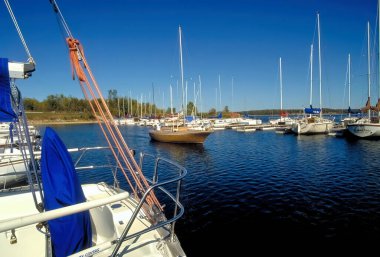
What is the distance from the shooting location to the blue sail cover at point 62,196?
3.36 m

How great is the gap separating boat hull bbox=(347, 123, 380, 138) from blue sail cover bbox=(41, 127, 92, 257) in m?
42.6

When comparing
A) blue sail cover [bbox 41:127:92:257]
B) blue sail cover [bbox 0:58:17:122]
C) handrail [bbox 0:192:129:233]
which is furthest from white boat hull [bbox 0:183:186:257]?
blue sail cover [bbox 0:58:17:122]

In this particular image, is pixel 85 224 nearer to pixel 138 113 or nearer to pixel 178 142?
pixel 178 142

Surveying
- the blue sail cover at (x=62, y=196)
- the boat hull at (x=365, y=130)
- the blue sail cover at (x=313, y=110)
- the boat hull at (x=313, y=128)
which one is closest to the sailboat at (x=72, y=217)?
the blue sail cover at (x=62, y=196)

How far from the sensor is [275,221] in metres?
10.1

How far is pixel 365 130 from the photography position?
36719 millimetres

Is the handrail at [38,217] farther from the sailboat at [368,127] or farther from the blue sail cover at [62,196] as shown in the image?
the sailboat at [368,127]

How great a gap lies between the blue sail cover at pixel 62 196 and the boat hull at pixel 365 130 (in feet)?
140

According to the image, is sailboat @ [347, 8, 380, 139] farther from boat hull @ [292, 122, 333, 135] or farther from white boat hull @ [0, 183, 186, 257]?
white boat hull @ [0, 183, 186, 257]

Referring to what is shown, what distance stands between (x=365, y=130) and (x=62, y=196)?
43565 mm

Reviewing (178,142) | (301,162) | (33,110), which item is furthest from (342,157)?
(33,110)

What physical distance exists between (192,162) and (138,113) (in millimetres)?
106242

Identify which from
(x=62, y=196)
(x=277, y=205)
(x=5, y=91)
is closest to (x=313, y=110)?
(x=277, y=205)

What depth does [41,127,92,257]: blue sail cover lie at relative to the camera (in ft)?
11.0
